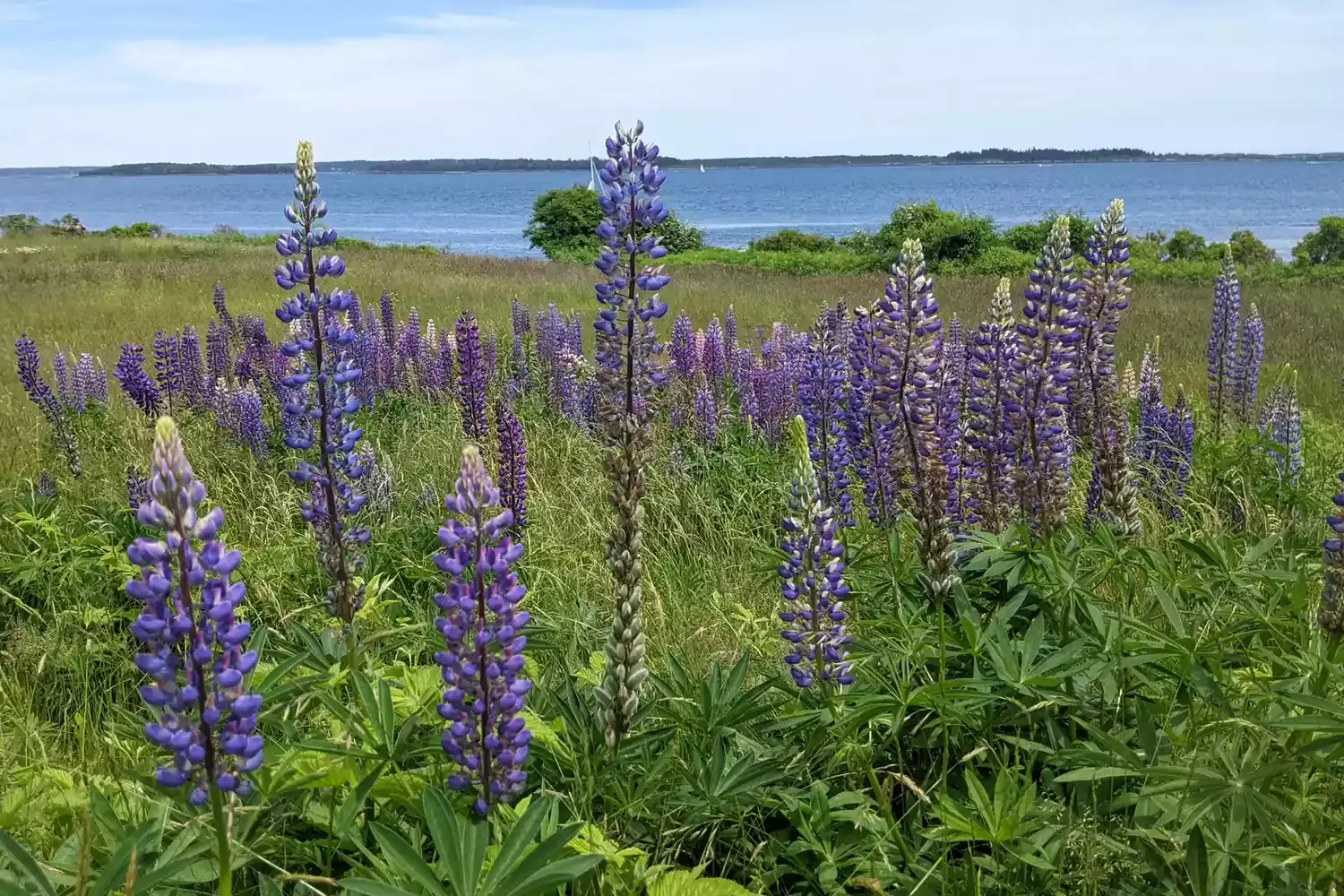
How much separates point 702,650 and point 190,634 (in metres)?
2.35

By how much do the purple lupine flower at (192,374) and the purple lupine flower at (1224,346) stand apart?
6.47 m

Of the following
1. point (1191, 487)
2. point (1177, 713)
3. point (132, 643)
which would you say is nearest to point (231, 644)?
point (1177, 713)

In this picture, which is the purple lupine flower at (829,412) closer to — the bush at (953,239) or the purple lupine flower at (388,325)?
the purple lupine flower at (388,325)

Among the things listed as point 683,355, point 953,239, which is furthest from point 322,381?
point 953,239

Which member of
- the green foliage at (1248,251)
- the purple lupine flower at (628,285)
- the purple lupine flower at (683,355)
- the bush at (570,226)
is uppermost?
the bush at (570,226)

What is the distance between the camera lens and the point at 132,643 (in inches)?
145

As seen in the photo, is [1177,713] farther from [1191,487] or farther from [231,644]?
[1191,487]

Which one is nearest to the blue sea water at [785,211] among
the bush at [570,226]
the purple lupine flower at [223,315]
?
the bush at [570,226]

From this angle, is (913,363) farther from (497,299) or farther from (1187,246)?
(1187,246)

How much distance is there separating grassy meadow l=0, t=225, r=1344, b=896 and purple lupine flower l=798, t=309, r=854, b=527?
0.27 m

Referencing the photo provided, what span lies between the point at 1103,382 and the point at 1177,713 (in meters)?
1.70

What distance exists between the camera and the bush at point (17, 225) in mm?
36031

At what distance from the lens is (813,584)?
2.40 metres

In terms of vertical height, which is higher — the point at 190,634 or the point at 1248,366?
the point at 190,634
